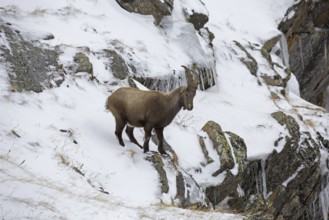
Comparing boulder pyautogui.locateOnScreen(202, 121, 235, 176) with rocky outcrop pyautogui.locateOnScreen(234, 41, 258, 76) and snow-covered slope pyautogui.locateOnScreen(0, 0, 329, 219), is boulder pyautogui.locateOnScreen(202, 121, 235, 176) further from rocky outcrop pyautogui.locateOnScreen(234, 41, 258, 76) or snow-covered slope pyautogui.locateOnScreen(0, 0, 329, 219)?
rocky outcrop pyautogui.locateOnScreen(234, 41, 258, 76)

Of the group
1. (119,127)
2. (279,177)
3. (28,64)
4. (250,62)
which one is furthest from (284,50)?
(28,64)

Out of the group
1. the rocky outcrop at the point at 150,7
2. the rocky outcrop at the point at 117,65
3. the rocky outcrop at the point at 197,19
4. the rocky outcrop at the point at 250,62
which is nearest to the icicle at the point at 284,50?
the rocky outcrop at the point at 250,62

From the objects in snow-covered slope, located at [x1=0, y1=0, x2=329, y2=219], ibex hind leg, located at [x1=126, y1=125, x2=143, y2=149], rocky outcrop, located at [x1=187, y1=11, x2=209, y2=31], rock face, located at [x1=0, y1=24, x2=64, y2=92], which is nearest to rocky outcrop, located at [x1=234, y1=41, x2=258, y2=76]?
snow-covered slope, located at [x1=0, y1=0, x2=329, y2=219]

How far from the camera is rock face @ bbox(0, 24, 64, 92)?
27.6ft

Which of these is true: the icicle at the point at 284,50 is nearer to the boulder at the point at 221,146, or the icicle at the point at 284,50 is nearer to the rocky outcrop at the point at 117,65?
the boulder at the point at 221,146

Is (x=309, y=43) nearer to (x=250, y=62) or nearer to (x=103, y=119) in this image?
(x=250, y=62)

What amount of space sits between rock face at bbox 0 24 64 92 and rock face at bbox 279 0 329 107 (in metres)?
16.3

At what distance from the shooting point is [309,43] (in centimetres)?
2452

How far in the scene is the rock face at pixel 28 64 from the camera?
8422mm

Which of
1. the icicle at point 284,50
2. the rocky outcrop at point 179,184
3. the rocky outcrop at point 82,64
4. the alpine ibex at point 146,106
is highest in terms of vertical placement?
the alpine ibex at point 146,106

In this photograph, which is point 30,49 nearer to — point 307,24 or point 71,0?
point 71,0

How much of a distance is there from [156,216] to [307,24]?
21.0 meters

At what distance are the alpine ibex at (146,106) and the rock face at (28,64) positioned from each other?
1354mm

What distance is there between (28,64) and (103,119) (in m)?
1.75
